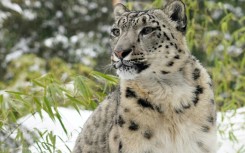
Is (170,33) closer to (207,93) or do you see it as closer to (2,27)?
(207,93)

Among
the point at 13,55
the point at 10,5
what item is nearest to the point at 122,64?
the point at 10,5

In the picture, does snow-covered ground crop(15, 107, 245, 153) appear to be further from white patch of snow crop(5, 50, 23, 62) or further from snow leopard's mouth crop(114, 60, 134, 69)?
white patch of snow crop(5, 50, 23, 62)

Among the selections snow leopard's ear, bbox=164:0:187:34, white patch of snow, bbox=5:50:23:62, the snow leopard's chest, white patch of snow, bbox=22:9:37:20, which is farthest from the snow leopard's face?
white patch of snow, bbox=22:9:37:20

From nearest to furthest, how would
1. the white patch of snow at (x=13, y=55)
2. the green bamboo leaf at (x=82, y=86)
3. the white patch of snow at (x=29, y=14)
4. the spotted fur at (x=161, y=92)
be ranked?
the spotted fur at (x=161, y=92) → the green bamboo leaf at (x=82, y=86) → the white patch of snow at (x=13, y=55) → the white patch of snow at (x=29, y=14)

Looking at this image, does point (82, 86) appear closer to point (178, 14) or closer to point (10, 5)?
point (178, 14)

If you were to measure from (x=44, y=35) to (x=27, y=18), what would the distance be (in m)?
0.71

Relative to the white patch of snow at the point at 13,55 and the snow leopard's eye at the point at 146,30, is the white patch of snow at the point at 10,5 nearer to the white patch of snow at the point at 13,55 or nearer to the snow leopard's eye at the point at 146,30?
the white patch of snow at the point at 13,55

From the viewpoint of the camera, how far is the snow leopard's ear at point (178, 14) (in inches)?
181

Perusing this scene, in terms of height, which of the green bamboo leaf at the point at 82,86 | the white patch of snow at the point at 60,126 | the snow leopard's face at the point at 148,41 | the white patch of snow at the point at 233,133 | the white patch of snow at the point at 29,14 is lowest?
the white patch of snow at the point at 233,133

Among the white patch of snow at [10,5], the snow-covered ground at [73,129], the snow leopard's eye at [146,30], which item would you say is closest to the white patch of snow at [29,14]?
the white patch of snow at [10,5]

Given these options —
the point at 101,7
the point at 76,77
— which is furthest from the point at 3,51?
the point at 76,77

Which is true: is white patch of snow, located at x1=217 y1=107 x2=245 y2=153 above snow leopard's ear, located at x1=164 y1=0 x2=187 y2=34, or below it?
below

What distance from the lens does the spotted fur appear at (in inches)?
175

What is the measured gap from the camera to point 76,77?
204 inches
